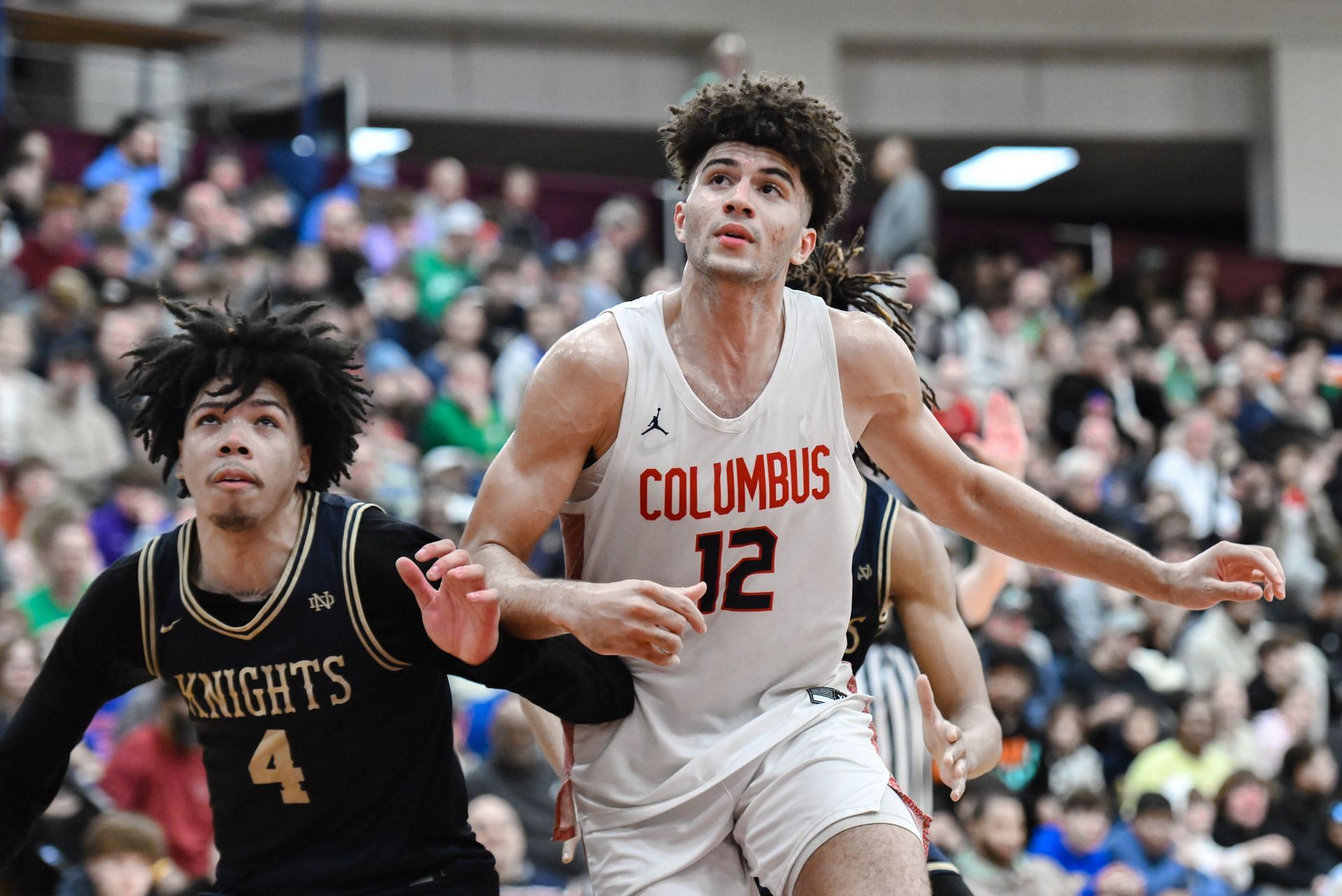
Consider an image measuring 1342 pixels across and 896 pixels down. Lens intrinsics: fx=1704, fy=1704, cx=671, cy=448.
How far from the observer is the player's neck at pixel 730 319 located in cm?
426

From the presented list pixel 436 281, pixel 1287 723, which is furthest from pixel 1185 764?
pixel 436 281

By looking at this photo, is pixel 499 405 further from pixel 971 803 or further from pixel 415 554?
pixel 415 554

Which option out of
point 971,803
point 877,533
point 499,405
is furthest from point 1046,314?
point 877,533

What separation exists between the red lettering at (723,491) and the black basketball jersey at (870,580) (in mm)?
736

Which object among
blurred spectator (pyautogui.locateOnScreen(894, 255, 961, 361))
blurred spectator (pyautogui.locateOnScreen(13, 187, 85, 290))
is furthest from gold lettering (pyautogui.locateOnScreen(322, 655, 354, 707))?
blurred spectator (pyautogui.locateOnScreen(894, 255, 961, 361))

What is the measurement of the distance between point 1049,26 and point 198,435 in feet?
60.5

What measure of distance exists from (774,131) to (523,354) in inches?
277

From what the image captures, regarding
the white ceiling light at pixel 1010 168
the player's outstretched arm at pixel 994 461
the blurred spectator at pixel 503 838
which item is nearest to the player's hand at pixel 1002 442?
the player's outstretched arm at pixel 994 461

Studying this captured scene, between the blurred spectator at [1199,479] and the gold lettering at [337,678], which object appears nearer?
the gold lettering at [337,678]

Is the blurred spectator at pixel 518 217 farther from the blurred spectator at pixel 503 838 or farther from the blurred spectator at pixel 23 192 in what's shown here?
the blurred spectator at pixel 503 838

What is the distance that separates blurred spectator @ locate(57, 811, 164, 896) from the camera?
19.6 feet

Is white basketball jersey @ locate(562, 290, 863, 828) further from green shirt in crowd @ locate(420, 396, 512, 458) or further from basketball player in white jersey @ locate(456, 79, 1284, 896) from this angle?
green shirt in crowd @ locate(420, 396, 512, 458)

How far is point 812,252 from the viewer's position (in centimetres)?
485

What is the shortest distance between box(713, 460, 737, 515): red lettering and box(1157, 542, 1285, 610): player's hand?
114cm
